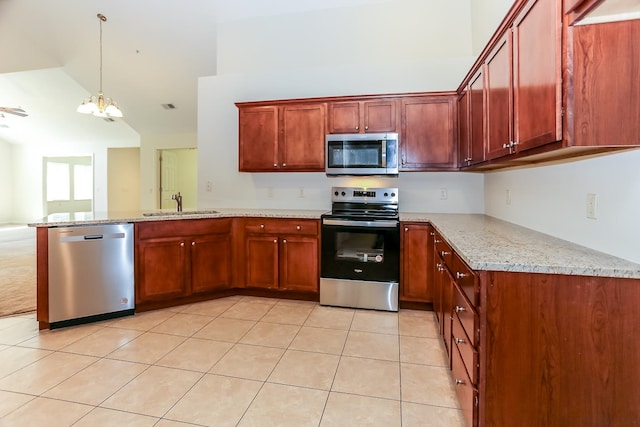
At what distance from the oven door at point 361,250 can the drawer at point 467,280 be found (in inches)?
50.6

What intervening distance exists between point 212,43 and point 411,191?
3.48 meters

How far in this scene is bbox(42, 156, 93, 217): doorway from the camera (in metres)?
10.2

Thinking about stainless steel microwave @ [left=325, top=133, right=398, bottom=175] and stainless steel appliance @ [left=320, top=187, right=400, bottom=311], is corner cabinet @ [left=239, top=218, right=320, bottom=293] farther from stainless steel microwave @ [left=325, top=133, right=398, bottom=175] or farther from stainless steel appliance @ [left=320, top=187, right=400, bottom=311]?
stainless steel microwave @ [left=325, top=133, right=398, bottom=175]

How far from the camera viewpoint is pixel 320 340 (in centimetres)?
269

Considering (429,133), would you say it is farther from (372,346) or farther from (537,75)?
(372,346)

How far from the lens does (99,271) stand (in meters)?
2.99

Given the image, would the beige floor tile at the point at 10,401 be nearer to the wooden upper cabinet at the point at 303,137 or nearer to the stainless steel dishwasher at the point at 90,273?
the stainless steel dishwasher at the point at 90,273

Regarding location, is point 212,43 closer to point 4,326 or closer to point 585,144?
point 4,326

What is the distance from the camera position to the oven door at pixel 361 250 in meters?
3.27

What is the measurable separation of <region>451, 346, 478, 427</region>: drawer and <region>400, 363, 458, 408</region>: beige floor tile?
3.7 inches

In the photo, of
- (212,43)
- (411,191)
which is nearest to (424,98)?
(411,191)

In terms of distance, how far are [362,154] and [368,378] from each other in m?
2.18

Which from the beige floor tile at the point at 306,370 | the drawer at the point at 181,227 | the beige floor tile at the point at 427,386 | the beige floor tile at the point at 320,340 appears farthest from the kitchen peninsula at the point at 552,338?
the drawer at the point at 181,227

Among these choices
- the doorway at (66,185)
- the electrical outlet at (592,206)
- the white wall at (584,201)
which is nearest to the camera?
the white wall at (584,201)
